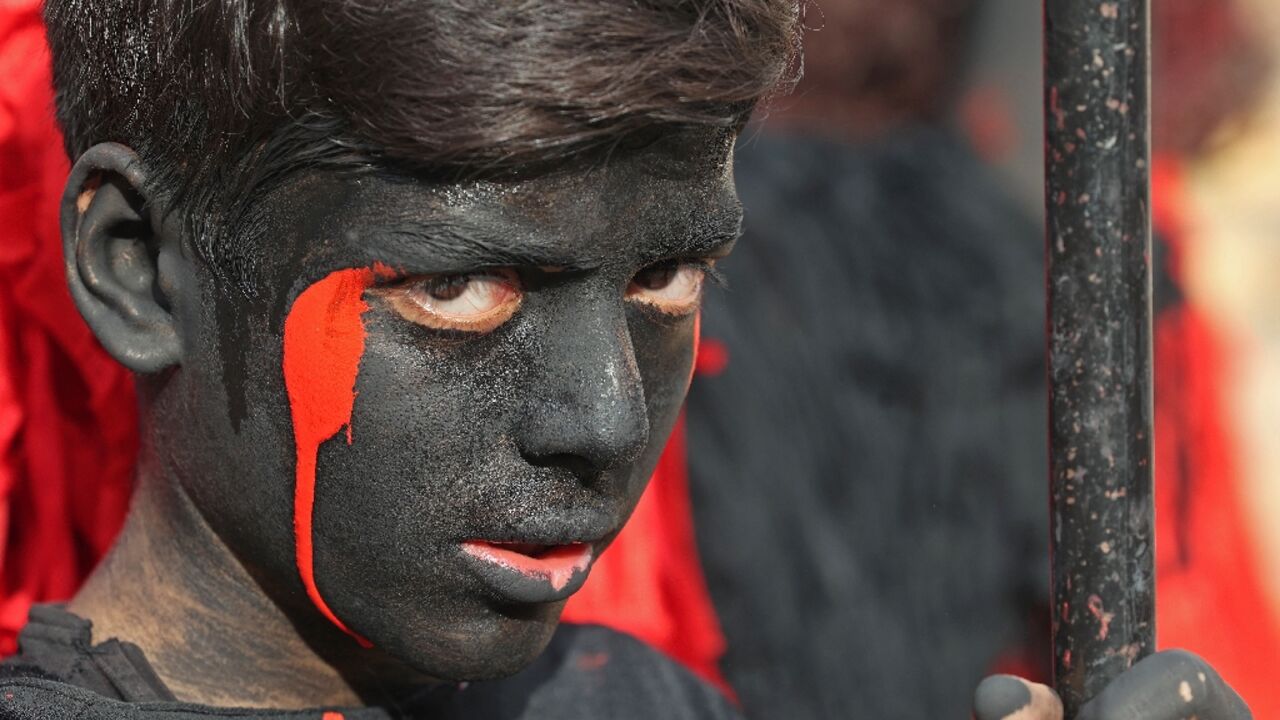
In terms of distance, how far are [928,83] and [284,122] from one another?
246 centimetres

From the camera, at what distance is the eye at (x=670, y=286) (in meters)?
1.46

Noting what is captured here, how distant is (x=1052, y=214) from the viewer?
1.36 m

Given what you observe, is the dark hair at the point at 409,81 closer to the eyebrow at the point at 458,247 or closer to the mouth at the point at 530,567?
the eyebrow at the point at 458,247

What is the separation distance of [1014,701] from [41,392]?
109cm

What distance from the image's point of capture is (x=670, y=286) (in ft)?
4.89

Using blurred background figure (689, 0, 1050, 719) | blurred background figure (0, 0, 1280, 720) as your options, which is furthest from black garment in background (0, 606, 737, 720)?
blurred background figure (689, 0, 1050, 719)

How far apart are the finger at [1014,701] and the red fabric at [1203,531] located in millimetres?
1749

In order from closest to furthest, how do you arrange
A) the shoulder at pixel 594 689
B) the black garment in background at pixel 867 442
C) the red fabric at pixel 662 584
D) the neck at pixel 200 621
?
the neck at pixel 200 621
the shoulder at pixel 594 689
the red fabric at pixel 662 584
the black garment in background at pixel 867 442

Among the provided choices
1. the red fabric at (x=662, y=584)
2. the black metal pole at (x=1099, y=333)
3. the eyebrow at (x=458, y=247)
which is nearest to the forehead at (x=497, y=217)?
the eyebrow at (x=458, y=247)

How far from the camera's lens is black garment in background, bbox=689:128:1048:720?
3021 millimetres

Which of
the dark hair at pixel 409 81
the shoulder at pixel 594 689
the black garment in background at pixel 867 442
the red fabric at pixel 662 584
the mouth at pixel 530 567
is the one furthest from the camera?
the black garment in background at pixel 867 442

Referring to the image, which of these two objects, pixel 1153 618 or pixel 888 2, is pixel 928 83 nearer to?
pixel 888 2

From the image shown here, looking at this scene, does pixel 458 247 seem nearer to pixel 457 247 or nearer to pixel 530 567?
pixel 457 247

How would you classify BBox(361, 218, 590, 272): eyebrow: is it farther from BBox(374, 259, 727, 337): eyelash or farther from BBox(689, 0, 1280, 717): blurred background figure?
BBox(689, 0, 1280, 717): blurred background figure
